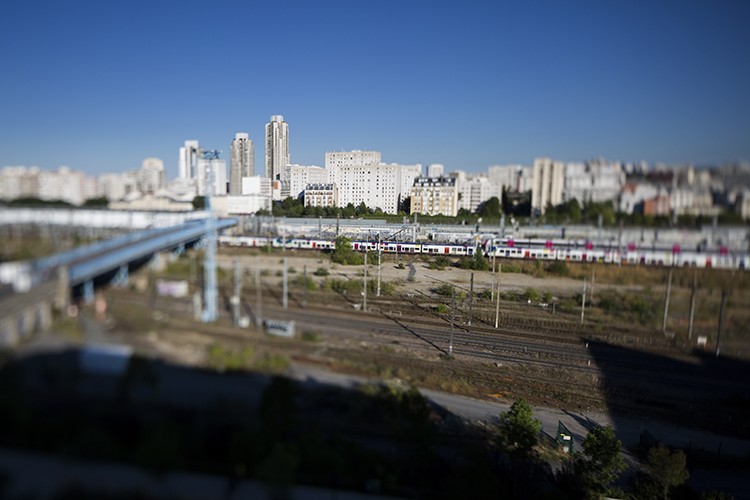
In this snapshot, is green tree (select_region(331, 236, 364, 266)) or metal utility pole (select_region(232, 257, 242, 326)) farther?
green tree (select_region(331, 236, 364, 266))

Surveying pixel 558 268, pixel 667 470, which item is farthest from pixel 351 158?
pixel 667 470

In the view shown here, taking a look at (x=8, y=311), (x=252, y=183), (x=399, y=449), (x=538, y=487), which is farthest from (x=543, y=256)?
(x=8, y=311)

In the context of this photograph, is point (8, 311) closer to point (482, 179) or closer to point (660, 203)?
point (482, 179)

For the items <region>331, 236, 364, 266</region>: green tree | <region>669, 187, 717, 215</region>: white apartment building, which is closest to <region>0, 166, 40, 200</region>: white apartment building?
<region>331, 236, 364, 266</region>: green tree

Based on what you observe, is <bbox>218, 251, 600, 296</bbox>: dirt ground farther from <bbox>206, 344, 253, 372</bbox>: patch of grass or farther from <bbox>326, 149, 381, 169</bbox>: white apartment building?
<bbox>326, 149, 381, 169</bbox>: white apartment building

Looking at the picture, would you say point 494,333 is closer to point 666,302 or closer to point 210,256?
point 666,302

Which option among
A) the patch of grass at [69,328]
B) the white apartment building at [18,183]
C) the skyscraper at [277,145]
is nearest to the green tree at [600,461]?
the skyscraper at [277,145]

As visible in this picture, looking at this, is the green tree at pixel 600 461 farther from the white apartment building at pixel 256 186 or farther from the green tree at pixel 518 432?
the white apartment building at pixel 256 186
